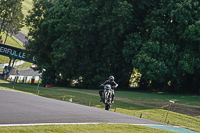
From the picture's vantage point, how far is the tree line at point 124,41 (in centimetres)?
3478

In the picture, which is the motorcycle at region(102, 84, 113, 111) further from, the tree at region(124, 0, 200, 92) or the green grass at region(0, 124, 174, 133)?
the tree at region(124, 0, 200, 92)

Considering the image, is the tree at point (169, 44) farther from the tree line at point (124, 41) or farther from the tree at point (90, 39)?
the tree at point (90, 39)

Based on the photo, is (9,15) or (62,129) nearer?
(62,129)

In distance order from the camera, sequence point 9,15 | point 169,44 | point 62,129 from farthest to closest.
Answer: point 9,15 → point 169,44 → point 62,129

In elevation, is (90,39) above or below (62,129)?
above

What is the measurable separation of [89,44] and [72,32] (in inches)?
137

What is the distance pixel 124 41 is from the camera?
3950 cm

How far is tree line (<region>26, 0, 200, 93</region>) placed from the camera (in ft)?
114

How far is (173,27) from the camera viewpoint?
37500 millimetres

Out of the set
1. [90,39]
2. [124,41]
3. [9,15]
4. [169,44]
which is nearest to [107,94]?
[169,44]

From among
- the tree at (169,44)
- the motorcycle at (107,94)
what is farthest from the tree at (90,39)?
the motorcycle at (107,94)

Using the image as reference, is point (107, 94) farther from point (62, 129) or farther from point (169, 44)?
point (169, 44)

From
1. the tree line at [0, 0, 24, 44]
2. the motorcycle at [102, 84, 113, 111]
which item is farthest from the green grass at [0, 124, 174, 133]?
the tree line at [0, 0, 24, 44]

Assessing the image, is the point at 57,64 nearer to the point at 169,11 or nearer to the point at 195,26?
the point at 169,11
